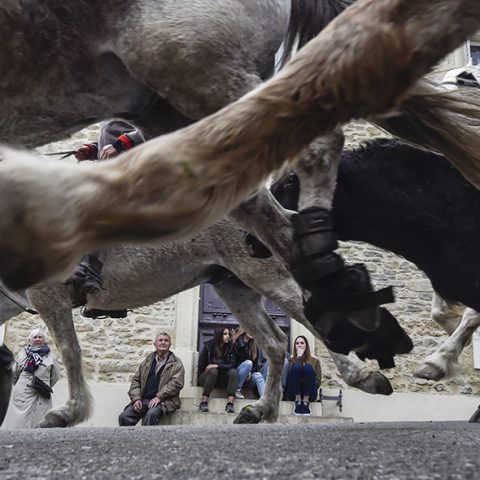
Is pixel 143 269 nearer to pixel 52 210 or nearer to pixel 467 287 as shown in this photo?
pixel 467 287

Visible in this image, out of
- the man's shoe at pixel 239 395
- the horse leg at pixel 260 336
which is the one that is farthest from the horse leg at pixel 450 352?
the man's shoe at pixel 239 395

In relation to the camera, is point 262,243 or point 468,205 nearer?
point 262,243

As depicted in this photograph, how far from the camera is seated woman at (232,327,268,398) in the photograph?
1003cm

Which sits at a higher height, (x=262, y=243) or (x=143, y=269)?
(x=143, y=269)

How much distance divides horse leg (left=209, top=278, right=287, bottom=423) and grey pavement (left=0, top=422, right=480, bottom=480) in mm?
2980

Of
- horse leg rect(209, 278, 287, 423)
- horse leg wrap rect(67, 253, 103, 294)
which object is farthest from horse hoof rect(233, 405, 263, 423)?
horse leg wrap rect(67, 253, 103, 294)

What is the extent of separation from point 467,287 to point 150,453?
5.67 ft

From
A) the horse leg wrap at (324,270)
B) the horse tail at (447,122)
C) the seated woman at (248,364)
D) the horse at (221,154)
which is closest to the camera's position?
the horse at (221,154)

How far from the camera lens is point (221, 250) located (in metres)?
5.21

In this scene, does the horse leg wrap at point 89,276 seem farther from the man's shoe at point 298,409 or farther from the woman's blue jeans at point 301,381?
the man's shoe at point 298,409

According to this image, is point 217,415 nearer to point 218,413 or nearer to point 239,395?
point 218,413

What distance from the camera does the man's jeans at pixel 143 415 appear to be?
8500 millimetres

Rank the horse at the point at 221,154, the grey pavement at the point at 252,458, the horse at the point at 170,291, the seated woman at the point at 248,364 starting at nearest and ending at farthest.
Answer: the horse at the point at 221,154
the grey pavement at the point at 252,458
the horse at the point at 170,291
the seated woman at the point at 248,364

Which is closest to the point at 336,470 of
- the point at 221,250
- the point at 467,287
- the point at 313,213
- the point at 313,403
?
the point at 313,213
